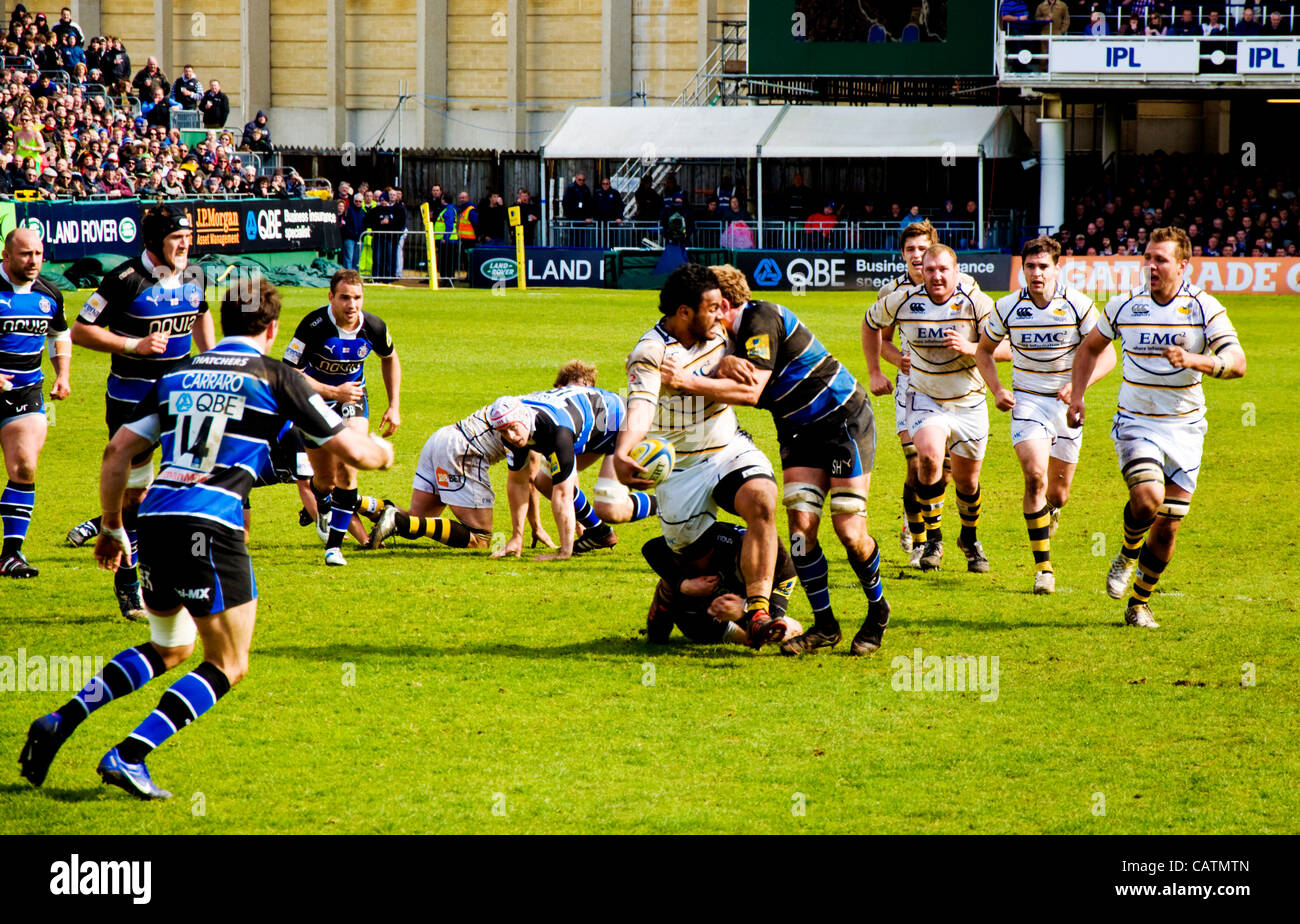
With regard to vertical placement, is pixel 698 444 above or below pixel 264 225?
below

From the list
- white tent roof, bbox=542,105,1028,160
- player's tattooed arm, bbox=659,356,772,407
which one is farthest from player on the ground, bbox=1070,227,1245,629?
white tent roof, bbox=542,105,1028,160

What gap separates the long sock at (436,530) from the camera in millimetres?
11961

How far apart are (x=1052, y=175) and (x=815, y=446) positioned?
112 feet

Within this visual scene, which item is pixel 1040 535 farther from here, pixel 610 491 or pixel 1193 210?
pixel 1193 210

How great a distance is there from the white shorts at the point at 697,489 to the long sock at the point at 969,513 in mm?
3093

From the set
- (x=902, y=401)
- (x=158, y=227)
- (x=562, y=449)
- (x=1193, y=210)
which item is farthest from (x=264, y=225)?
(x=158, y=227)

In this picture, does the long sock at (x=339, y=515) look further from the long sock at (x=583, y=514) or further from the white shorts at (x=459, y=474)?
the long sock at (x=583, y=514)

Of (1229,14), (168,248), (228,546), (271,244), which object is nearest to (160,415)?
(228,546)

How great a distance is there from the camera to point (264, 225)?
35031 millimetres

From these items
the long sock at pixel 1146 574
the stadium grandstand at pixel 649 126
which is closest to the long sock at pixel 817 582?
the long sock at pixel 1146 574

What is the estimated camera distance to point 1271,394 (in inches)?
824

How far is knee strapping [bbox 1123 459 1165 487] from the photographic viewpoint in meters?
9.27
